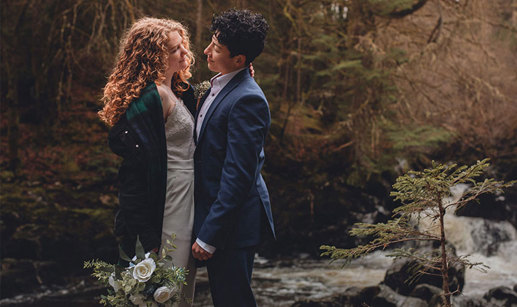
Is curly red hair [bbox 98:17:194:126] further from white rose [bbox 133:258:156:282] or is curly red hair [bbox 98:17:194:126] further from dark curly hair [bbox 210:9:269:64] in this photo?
white rose [bbox 133:258:156:282]

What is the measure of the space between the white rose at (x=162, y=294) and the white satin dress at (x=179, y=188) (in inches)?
8.0

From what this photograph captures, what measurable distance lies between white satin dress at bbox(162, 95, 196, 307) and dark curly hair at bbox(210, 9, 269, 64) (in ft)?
1.37

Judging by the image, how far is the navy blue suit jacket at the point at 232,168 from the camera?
2.38m

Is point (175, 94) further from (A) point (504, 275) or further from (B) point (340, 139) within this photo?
(B) point (340, 139)

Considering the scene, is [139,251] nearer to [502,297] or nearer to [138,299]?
[138,299]

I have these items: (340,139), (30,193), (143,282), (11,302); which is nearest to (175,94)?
(143,282)

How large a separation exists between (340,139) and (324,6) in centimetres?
263

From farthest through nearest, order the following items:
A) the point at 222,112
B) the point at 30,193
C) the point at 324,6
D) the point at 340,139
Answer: the point at 340,139 → the point at 324,6 → the point at 30,193 → the point at 222,112

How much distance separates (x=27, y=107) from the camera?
10.3 metres

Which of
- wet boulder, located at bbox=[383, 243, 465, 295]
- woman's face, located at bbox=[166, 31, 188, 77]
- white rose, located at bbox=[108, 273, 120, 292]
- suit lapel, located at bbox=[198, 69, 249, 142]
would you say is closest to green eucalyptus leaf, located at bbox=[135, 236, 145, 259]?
white rose, located at bbox=[108, 273, 120, 292]

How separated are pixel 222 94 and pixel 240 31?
31 cm

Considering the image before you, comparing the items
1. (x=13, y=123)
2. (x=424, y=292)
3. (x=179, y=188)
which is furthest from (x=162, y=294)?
(x=13, y=123)

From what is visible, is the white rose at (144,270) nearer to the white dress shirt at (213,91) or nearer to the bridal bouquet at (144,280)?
the bridal bouquet at (144,280)

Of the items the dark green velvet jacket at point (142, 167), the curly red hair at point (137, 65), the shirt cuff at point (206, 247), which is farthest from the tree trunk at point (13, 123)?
the shirt cuff at point (206, 247)
